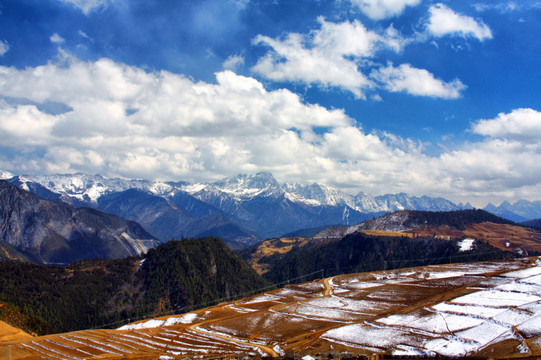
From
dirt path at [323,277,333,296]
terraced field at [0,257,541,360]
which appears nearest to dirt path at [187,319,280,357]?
terraced field at [0,257,541,360]

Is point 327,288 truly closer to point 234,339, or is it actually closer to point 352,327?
point 352,327

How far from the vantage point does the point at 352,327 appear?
294ft

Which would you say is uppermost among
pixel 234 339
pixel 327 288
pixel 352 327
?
pixel 234 339

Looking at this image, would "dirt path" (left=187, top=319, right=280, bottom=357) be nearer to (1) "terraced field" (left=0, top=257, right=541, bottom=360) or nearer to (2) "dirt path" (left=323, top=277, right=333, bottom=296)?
(1) "terraced field" (left=0, top=257, right=541, bottom=360)


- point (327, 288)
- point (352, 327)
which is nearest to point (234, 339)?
point (352, 327)

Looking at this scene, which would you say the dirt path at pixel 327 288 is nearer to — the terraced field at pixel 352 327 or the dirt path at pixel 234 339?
the terraced field at pixel 352 327

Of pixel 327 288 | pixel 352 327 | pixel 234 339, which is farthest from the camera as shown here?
pixel 327 288

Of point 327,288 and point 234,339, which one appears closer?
point 234,339

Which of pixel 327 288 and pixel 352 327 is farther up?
pixel 352 327

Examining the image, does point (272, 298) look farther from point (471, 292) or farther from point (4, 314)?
point (4, 314)

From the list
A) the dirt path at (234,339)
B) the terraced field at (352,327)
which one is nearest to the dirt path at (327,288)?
the terraced field at (352,327)

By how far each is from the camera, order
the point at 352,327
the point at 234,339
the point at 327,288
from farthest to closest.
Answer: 1. the point at 327,288
2. the point at 352,327
3. the point at 234,339

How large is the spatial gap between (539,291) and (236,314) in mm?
89466

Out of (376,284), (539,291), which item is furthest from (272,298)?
(539,291)
